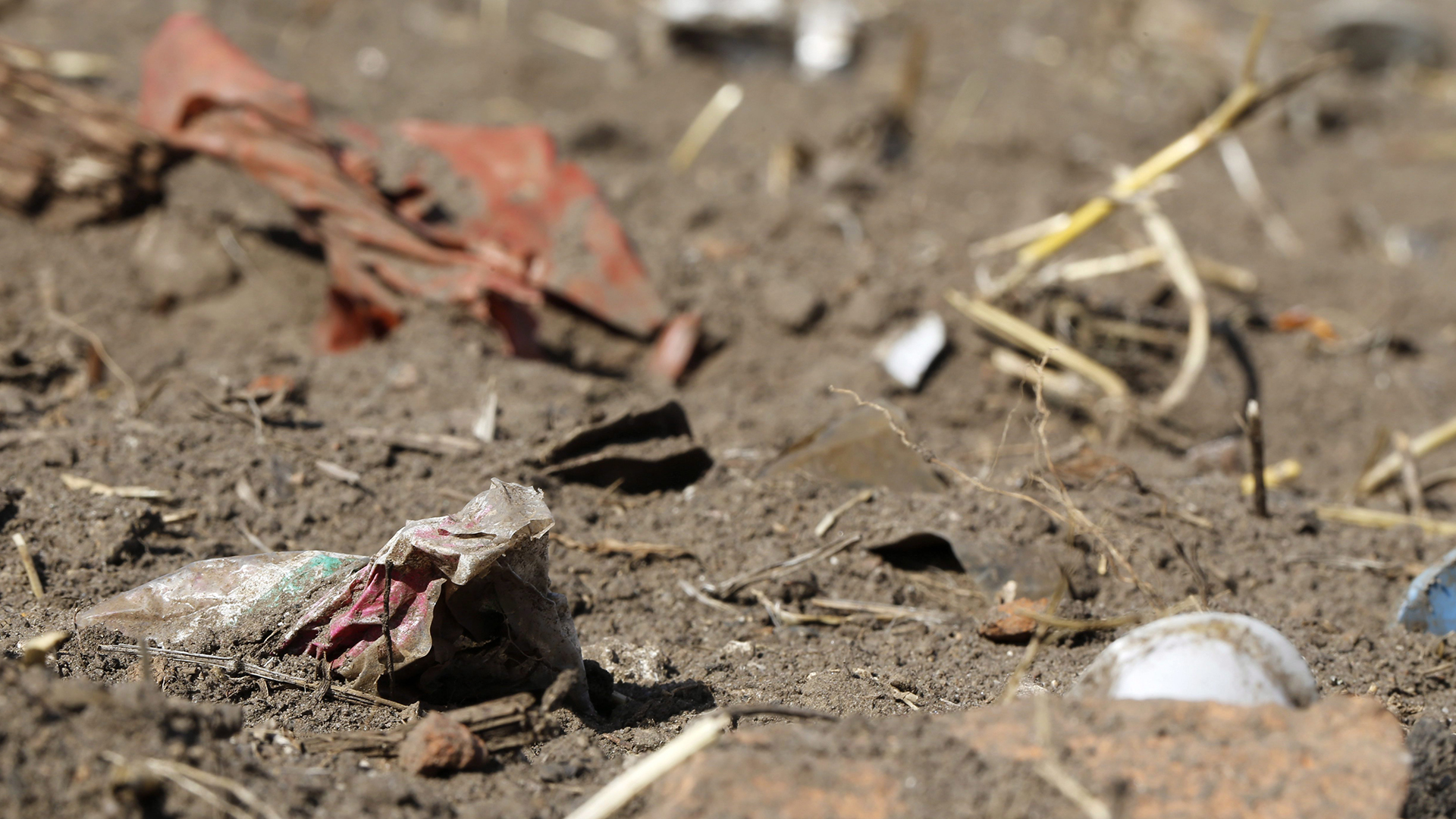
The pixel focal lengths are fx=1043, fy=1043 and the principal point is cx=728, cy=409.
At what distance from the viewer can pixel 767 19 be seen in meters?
5.33

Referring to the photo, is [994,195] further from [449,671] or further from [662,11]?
[449,671]

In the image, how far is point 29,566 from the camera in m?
1.83

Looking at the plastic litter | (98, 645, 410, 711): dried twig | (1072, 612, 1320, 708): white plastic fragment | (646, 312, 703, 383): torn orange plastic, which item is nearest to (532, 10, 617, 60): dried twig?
the plastic litter

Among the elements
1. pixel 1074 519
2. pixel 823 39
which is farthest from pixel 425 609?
pixel 823 39

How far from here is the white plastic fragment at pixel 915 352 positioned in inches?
128

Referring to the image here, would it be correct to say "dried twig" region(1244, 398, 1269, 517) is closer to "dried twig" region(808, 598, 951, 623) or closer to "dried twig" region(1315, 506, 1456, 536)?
"dried twig" region(1315, 506, 1456, 536)

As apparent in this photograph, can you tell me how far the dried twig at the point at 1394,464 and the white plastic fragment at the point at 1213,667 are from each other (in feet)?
5.68

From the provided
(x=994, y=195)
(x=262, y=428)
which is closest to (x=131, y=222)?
(x=262, y=428)

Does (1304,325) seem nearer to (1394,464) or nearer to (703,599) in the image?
(1394,464)

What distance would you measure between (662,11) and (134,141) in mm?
2813

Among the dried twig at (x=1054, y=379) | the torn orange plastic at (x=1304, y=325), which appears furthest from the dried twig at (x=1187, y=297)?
the torn orange plastic at (x=1304, y=325)

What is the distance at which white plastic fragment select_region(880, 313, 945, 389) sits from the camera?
10.7 ft

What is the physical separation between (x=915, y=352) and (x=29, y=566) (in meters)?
2.38

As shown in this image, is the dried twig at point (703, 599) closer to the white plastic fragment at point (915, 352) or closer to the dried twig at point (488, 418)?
the dried twig at point (488, 418)
